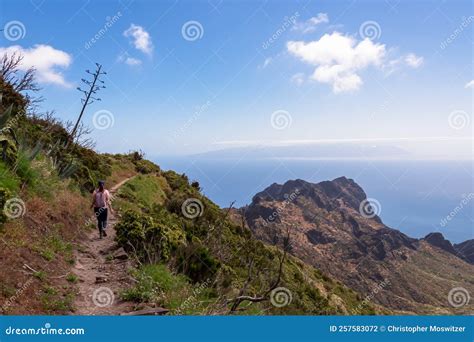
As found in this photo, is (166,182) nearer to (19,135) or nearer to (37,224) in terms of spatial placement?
(19,135)

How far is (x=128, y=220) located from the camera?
11828 millimetres

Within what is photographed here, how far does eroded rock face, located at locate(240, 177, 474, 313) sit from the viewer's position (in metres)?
73.1

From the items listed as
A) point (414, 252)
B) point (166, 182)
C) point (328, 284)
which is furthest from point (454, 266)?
point (166, 182)
